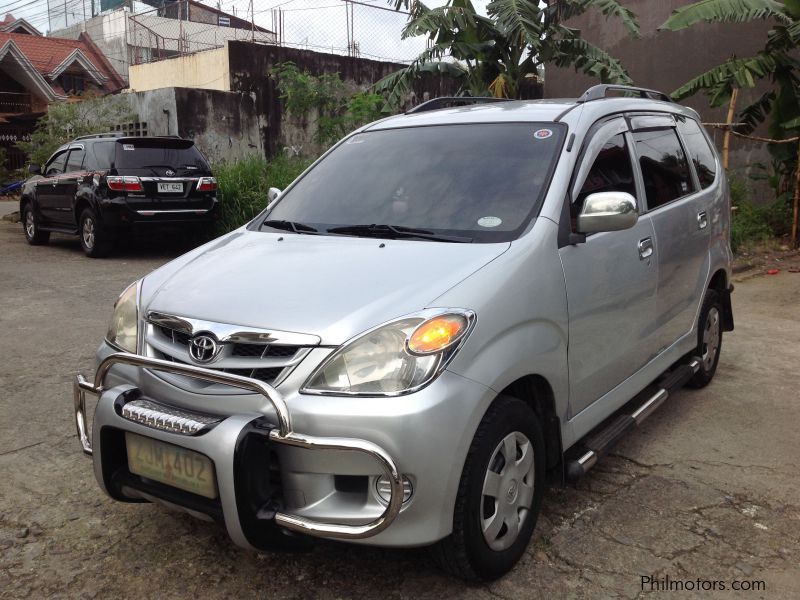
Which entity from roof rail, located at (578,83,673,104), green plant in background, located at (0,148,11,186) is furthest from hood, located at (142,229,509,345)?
green plant in background, located at (0,148,11,186)

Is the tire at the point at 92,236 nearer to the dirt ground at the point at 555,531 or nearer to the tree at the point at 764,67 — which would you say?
the dirt ground at the point at 555,531

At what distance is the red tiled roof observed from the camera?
107 feet

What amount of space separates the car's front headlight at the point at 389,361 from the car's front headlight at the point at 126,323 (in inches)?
35.7

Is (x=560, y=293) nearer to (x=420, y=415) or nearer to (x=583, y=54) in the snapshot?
(x=420, y=415)

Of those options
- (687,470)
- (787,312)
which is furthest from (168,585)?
(787,312)

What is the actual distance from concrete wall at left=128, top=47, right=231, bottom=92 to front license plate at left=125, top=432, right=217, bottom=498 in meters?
13.2

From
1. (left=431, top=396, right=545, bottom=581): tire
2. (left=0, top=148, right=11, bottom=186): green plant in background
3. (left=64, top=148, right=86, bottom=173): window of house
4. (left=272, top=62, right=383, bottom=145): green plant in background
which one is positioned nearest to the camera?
(left=431, top=396, right=545, bottom=581): tire

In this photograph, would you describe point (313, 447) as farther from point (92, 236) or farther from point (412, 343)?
point (92, 236)

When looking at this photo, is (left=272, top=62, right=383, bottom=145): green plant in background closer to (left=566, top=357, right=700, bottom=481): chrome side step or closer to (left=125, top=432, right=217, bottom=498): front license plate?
(left=566, top=357, right=700, bottom=481): chrome side step

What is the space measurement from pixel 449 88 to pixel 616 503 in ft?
48.4

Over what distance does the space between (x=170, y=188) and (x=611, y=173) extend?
8077mm

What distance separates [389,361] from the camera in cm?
245

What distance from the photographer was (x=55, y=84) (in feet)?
109

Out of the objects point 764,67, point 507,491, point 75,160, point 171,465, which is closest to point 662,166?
point 507,491
